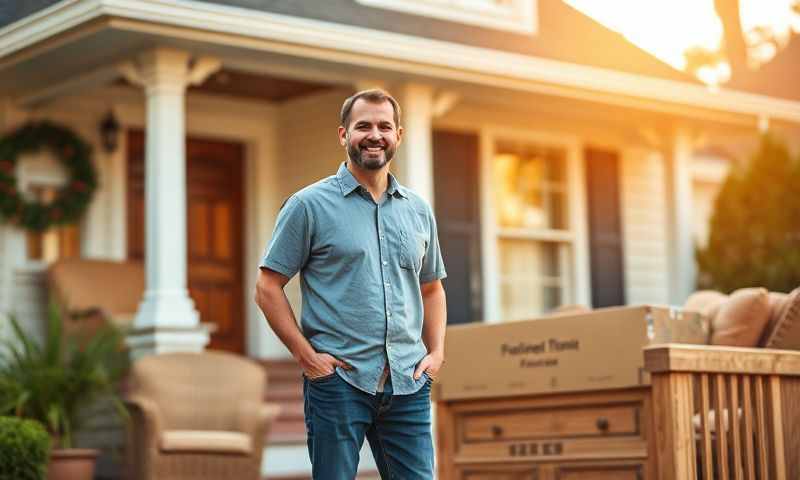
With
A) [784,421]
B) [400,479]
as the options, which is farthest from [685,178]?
[400,479]

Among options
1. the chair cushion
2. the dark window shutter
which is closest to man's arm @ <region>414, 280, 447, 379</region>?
the chair cushion

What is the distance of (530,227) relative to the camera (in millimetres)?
12289

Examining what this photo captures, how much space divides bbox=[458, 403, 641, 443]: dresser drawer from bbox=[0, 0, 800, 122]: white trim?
11.8ft

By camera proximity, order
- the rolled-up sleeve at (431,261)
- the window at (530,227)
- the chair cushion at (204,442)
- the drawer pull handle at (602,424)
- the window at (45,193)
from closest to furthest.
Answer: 1. the rolled-up sleeve at (431,261)
2. the drawer pull handle at (602,424)
3. the chair cushion at (204,442)
4. the window at (45,193)
5. the window at (530,227)

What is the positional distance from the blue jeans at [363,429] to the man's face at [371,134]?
648 mm

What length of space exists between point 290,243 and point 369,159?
34cm

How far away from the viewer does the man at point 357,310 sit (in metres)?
3.87

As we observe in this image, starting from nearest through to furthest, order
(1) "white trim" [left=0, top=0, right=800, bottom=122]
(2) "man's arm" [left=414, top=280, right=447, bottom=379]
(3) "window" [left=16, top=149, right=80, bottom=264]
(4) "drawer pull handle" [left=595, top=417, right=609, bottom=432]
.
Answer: (2) "man's arm" [left=414, top=280, right=447, bottom=379] < (4) "drawer pull handle" [left=595, top=417, right=609, bottom=432] < (1) "white trim" [left=0, top=0, right=800, bottom=122] < (3) "window" [left=16, top=149, right=80, bottom=264]

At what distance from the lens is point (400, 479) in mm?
3990

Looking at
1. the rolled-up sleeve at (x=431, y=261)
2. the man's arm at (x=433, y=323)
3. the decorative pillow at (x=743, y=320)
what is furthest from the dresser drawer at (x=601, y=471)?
A: the rolled-up sleeve at (x=431, y=261)

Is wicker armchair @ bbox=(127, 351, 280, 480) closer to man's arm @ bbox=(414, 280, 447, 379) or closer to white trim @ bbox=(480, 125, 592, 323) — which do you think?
white trim @ bbox=(480, 125, 592, 323)

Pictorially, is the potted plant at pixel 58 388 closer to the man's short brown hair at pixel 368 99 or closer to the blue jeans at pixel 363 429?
the blue jeans at pixel 363 429

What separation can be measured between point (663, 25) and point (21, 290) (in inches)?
250

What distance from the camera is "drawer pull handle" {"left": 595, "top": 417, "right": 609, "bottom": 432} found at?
577cm
